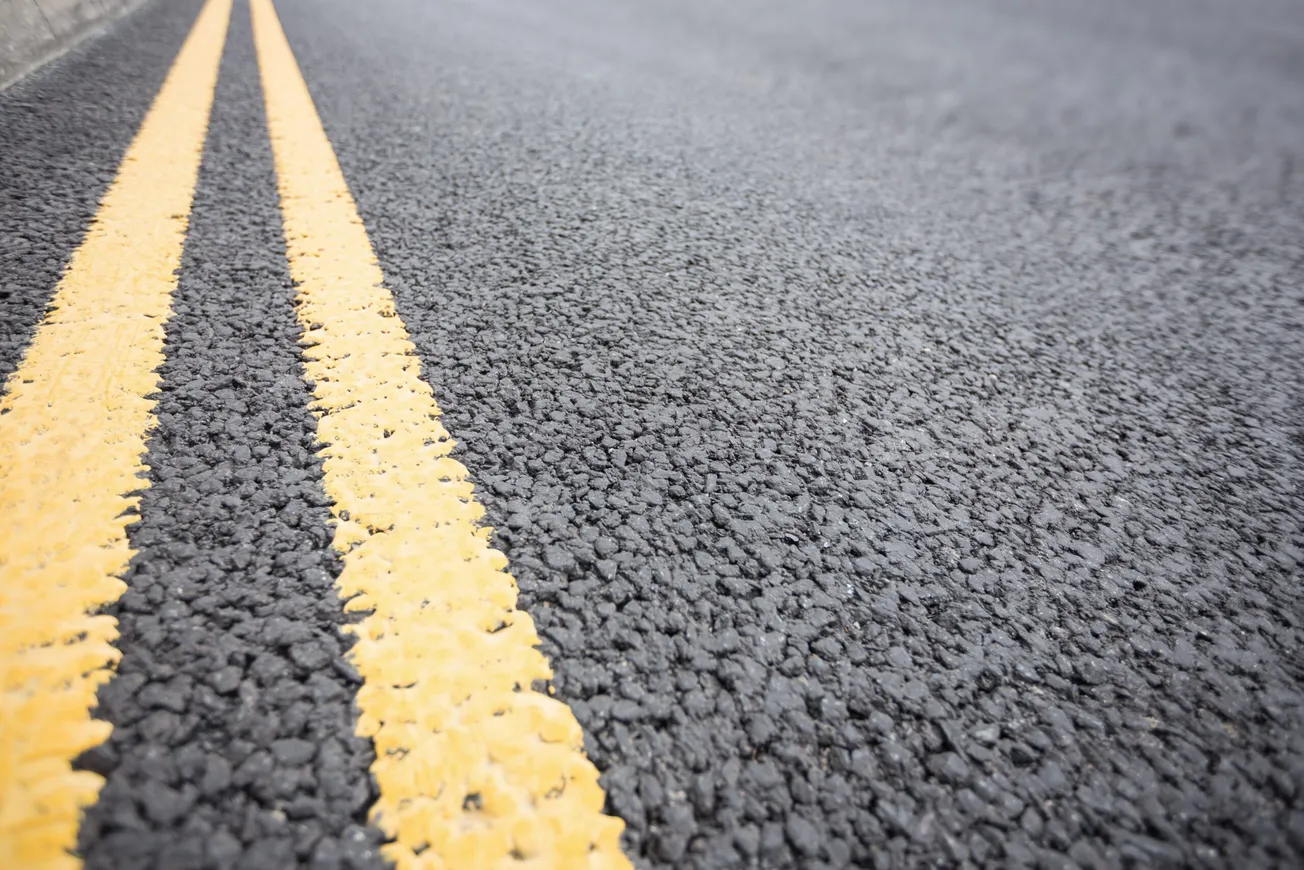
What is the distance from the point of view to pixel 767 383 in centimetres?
116

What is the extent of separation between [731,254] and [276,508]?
118 centimetres

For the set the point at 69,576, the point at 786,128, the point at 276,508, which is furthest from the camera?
the point at 786,128

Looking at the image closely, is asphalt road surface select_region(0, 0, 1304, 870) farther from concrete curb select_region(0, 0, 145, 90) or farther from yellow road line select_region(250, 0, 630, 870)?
concrete curb select_region(0, 0, 145, 90)

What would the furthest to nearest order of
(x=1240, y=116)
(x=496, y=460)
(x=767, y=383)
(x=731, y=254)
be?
(x=1240, y=116) < (x=731, y=254) < (x=767, y=383) < (x=496, y=460)

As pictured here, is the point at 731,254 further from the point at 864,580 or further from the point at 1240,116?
the point at 1240,116

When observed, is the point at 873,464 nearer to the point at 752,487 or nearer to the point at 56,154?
the point at 752,487

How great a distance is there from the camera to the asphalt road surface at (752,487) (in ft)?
2.04

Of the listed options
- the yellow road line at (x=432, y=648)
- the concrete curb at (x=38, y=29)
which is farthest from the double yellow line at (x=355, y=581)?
the concrete curb at (x=38, y=29)

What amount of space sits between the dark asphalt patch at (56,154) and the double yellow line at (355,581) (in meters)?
0.04

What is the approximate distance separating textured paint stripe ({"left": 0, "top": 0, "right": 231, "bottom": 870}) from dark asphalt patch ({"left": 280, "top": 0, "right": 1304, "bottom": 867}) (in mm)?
435

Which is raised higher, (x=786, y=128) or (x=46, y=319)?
(x=786, y=128)

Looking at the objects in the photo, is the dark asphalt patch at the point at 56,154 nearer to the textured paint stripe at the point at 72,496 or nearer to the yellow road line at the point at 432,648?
the textured paint stripe at the point at 72,496

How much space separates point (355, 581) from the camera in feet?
2.43

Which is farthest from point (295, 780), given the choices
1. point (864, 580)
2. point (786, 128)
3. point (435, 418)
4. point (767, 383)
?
point (786, 128)
